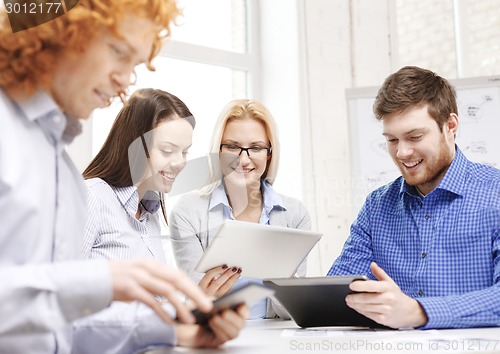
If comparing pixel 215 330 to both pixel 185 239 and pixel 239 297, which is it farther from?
pixel 185 239

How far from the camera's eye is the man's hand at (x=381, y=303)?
131cm

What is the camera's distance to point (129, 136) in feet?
5.23

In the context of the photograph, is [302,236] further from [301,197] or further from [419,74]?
[301,197]

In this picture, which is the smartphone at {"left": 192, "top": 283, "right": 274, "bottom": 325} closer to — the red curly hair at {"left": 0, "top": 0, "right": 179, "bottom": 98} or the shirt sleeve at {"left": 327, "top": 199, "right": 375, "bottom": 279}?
the red curly hair at {"left": 0, "top": 0, "right": 179, "bottom": 98}

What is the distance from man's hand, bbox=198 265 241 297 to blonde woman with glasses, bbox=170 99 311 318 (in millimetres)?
384

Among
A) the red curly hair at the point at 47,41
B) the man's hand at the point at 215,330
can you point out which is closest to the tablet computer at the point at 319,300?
the man's hand at the point at 215,330

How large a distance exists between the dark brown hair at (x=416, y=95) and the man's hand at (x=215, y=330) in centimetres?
110

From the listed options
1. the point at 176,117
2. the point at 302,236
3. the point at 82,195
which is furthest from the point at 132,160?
the point at 82,195

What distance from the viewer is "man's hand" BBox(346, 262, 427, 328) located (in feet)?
4.28

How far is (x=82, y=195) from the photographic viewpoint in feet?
3.18

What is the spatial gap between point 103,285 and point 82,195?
0.26 metres

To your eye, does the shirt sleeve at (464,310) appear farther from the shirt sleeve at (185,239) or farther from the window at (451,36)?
the window at (451,36)

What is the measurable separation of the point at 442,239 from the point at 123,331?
110cm

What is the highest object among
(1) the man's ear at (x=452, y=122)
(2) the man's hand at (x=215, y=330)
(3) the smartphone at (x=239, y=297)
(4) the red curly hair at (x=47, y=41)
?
(4) the red curly hair at (x=47, y=41)
